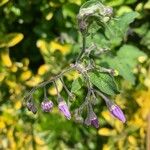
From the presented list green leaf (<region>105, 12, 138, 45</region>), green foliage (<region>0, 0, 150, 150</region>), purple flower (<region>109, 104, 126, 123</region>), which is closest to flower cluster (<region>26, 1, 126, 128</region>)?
purple flower (<region>109, 104, 126, 123</region>)

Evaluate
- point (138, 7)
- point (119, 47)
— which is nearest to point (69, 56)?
point (119, 47)

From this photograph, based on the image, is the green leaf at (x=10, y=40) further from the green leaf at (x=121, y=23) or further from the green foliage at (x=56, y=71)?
the green leaf at (x=121, y=23)

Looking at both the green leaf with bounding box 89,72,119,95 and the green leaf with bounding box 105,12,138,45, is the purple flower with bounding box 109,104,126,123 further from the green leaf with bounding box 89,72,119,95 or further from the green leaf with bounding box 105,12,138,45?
the green leaf with bounding box 105,12,138,45

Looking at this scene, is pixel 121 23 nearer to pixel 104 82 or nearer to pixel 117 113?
pixel 104 82

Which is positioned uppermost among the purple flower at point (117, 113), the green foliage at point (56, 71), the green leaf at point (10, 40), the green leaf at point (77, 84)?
the green leaf at point (77, 84)

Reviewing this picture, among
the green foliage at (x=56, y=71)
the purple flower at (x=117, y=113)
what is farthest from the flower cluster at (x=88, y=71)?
the green foliage at (x=56, y=71)

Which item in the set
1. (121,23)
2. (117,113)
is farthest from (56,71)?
(117,113)

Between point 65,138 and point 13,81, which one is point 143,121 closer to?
point 65,138

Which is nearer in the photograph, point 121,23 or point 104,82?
point 104,82
